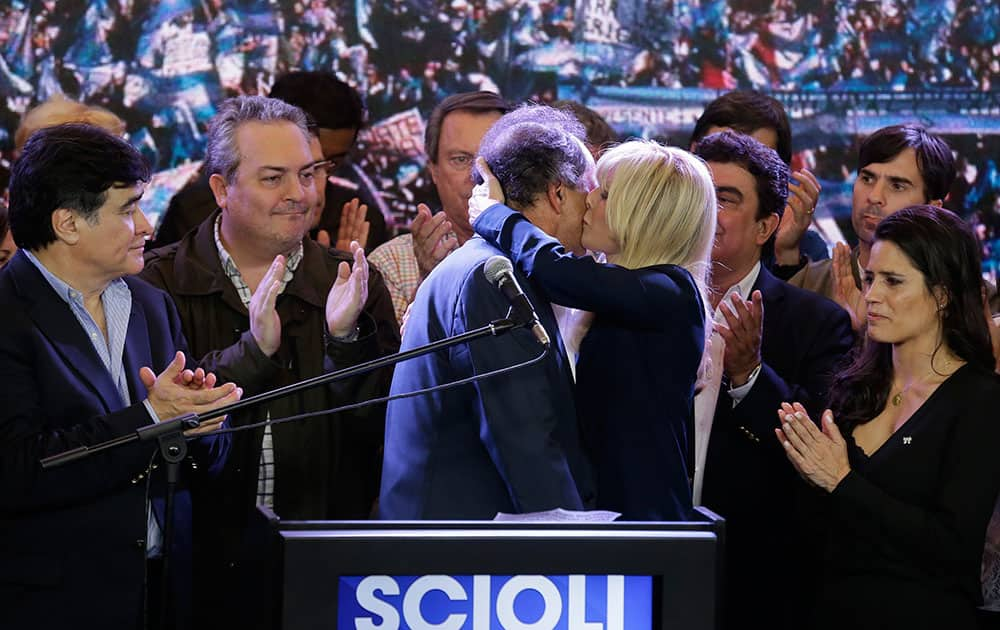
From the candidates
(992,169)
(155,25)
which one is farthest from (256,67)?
(992,169)

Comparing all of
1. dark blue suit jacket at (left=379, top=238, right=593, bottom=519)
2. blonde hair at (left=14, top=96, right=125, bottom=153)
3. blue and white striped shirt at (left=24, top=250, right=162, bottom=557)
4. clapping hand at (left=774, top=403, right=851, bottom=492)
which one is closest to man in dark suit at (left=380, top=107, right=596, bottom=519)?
dark blue suit jacket at (left=379, top=238, right=593, bottom=519)

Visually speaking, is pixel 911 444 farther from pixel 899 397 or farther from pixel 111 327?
pixel 111 327

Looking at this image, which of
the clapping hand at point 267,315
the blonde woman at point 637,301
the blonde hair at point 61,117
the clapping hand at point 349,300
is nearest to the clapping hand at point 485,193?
the blonde woman at point 637,301

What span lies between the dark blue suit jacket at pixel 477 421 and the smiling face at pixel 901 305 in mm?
865

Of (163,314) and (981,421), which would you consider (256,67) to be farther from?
(981,421)

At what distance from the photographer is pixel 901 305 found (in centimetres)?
336

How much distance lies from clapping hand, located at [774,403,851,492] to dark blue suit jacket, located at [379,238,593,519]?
2.06 feet

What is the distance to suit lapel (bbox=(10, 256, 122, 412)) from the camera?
9.64 feet

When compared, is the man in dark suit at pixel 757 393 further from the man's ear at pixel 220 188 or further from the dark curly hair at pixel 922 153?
the man's ear at pixel 220 188

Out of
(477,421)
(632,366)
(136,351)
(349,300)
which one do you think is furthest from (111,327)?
(632,366)

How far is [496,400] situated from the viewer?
9.42 ft

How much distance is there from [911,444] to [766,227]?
3.00ft

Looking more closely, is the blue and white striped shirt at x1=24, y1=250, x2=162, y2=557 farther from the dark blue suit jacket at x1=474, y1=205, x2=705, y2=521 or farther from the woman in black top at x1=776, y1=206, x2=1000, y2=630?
the woman in black top at x1=776, y1=206, x2=1000, y2=630

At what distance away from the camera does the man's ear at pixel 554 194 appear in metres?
3.11
